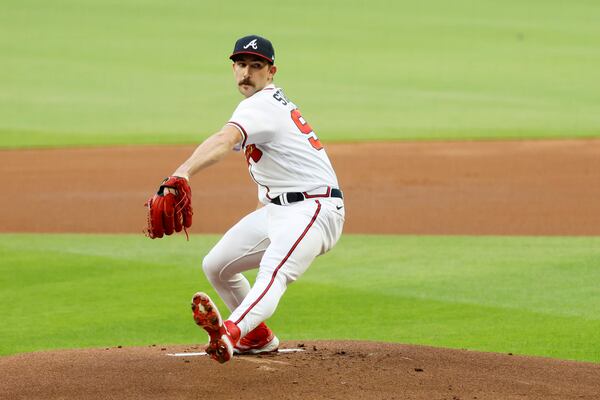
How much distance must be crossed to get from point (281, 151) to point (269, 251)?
558mm

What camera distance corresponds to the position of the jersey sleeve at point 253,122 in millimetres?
6035

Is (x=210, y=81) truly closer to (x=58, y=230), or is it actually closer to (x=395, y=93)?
(x=395, y=93)

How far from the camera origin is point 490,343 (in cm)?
800

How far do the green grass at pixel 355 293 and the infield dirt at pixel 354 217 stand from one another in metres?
1.02

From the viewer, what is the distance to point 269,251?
6199mm

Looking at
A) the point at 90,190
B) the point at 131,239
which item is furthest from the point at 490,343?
the point at 90,190

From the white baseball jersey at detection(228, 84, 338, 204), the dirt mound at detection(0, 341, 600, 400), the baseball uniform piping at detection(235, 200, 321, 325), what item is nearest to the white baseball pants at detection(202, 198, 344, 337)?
the baseball uniform piping at detection(235, 200, 321, 325)

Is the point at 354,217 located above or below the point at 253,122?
below

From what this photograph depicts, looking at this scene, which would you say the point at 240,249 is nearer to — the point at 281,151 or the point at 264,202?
the point at 264,202

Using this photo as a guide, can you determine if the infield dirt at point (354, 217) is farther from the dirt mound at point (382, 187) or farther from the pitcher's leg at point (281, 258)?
the pitcher's leg at point (281, 258)

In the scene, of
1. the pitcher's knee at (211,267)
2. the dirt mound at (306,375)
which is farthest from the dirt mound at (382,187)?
the pitcher's knee at (211,267)

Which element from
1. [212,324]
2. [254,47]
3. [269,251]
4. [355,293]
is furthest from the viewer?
[355,293]

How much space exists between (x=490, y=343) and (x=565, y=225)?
18.9ft

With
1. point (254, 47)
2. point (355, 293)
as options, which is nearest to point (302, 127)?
point (254, 47)
